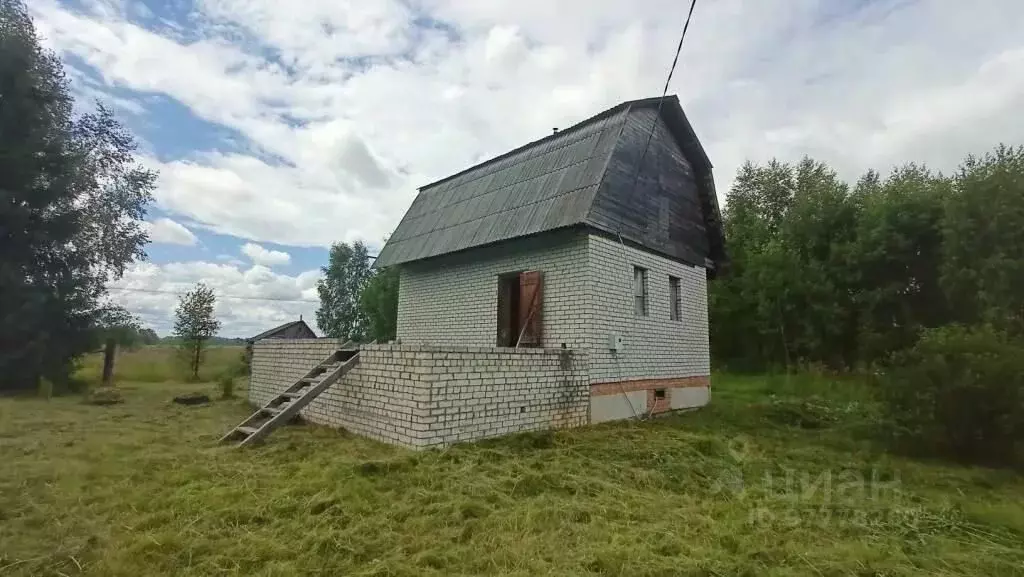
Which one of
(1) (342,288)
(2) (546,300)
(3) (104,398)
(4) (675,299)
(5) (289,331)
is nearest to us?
(2) (546,300)

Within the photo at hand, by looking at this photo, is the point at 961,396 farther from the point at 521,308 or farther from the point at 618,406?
the point at 521,308

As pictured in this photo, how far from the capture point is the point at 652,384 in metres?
8.86

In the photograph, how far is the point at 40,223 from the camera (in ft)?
41.6

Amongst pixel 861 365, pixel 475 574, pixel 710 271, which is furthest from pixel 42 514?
pixel 861 365

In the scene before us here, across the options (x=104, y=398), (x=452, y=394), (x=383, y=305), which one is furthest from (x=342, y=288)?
(x=452, y=394)

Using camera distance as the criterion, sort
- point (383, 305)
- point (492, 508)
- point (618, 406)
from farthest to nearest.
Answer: point (383, 305) < point (618, 406) < point (492, 508)

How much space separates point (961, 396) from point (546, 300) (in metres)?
5.65

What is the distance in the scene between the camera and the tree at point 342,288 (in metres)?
39.4

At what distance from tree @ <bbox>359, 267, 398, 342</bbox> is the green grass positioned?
16.1 metres

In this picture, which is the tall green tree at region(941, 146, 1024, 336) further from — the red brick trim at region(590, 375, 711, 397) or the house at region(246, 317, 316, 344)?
the house at region(246, 317, 316, 344)

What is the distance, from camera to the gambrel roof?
8156 mm

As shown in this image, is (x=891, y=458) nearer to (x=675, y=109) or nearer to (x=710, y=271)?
(x=710, y=271)

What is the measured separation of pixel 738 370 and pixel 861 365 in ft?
15.5

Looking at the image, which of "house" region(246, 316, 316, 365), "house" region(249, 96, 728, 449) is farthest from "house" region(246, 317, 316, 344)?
"house" region(249, 96, 728, 449)
